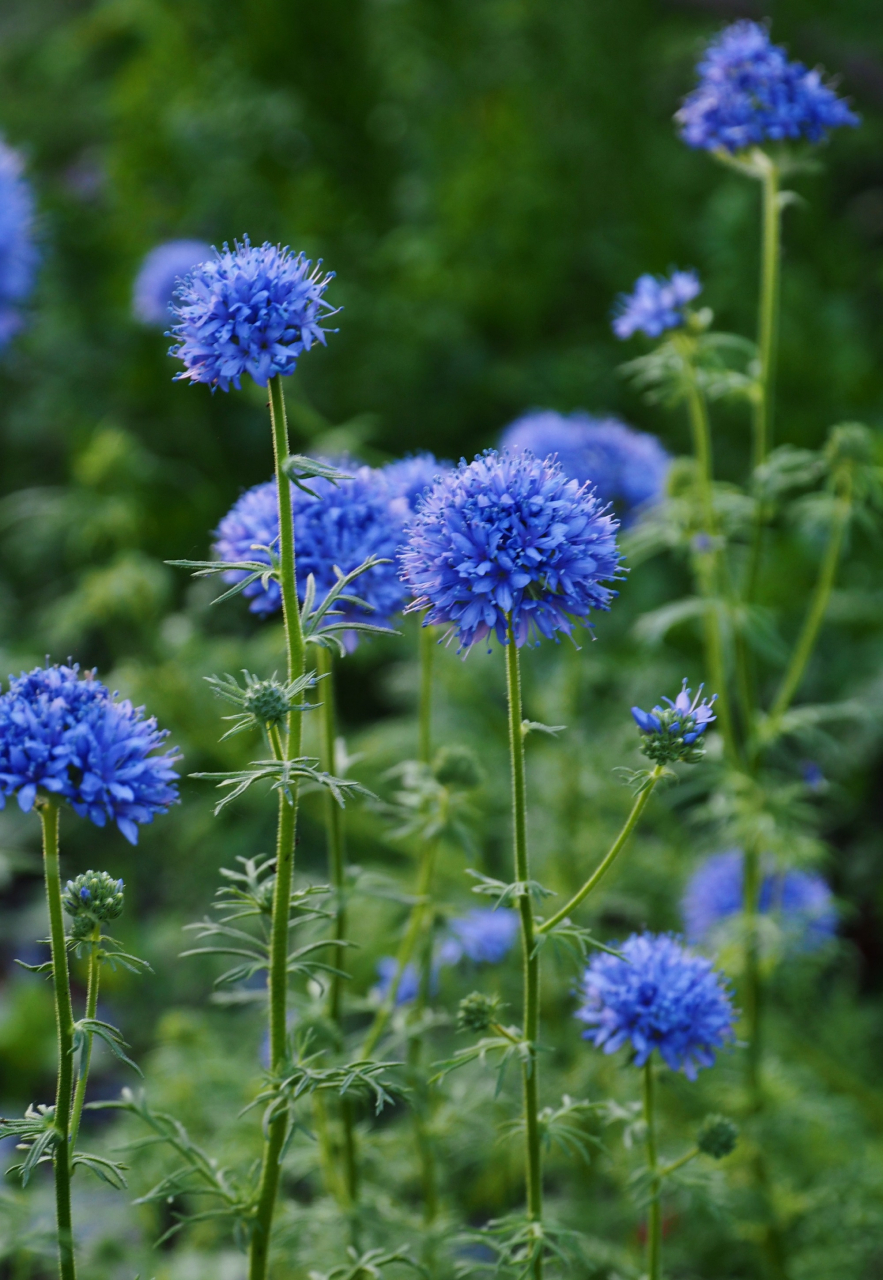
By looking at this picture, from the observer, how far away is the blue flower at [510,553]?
4.99ft

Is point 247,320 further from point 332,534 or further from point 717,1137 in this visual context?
point 717,1137

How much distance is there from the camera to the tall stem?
156cm

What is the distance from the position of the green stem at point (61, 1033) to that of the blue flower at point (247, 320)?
586mm

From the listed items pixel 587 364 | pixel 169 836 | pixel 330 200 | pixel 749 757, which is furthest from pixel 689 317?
pixel 330 200

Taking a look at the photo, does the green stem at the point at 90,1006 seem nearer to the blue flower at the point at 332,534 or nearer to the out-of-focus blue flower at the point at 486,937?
the blue flower at the point at 332,534

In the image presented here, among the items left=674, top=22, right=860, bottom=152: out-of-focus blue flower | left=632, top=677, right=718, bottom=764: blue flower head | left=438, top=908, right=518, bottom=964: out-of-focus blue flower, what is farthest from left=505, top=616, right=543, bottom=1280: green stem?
left=674, top=22, right=860, bottom=152: out-of-focus blue flower

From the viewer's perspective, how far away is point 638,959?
1886mm

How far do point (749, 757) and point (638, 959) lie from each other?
0.95 m

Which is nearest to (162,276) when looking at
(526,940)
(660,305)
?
(660,305)

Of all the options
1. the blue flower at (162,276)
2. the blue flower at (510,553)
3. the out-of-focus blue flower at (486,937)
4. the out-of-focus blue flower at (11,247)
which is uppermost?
the blue flower at (162,276)

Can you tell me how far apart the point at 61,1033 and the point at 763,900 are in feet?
6.91

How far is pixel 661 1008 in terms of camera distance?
6.01 ft

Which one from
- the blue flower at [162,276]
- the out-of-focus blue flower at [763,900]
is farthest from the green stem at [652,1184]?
the blue flower at [162,276]

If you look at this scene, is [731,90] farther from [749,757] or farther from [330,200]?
[330,200]
